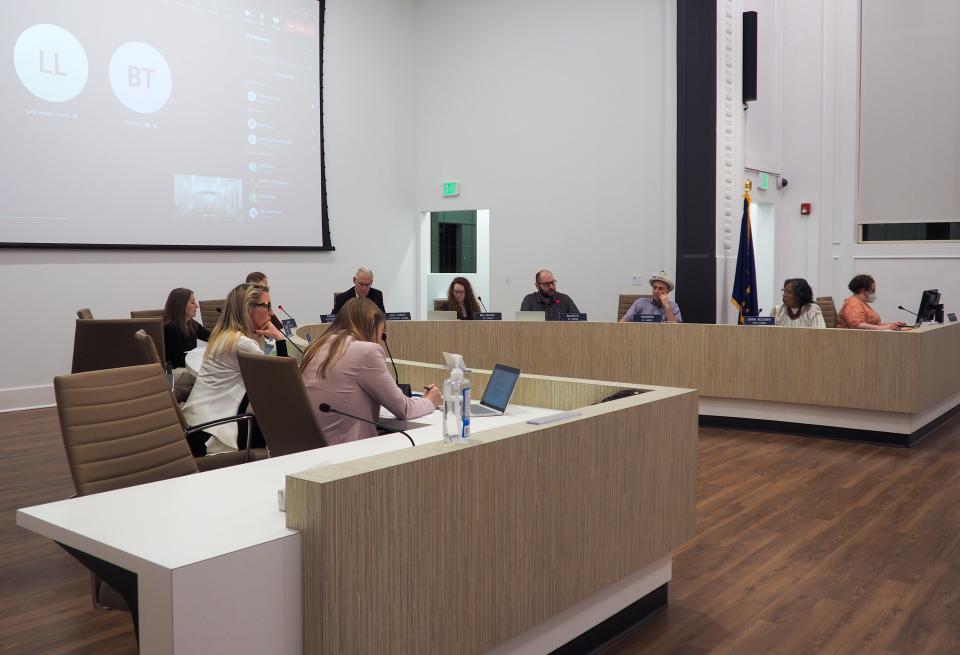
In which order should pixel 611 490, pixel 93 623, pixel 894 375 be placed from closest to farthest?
pixel 611 490, pixel 93 623, pixel 894 375

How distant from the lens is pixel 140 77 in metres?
8.35

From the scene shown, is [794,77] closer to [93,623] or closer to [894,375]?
[894,375]

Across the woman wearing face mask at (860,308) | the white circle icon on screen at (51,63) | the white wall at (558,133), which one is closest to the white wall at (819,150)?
the white wall at (558,133)

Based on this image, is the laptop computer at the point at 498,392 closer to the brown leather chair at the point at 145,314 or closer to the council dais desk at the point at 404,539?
the council dais desk at the point at 404,539

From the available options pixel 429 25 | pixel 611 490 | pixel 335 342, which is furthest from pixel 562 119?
pixel 611 490

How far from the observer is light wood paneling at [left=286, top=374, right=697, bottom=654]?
200cm

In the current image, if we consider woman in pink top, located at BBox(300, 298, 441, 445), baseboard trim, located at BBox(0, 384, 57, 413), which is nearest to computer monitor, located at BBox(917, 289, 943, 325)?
woman in pink top, located at BBox(300, 298, 441, 445)

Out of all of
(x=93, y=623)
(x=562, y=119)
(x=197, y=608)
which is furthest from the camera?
(x=562, y=119)

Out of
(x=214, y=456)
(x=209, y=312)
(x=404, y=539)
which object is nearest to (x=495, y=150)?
(x=209, y=312)

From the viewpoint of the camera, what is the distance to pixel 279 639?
6.48ft

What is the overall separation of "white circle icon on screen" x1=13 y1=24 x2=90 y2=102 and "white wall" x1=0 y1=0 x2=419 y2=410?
144cm

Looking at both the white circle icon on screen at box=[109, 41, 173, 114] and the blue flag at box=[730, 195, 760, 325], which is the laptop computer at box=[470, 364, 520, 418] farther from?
the white circle icon on screen at box=[109, 41, 173, 114]

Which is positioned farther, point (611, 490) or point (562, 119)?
point (562, 119)

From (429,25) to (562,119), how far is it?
248cm
